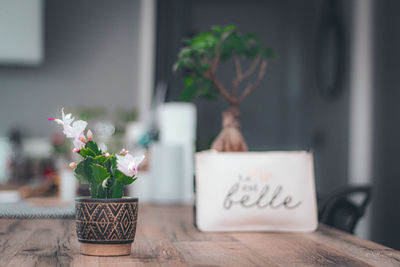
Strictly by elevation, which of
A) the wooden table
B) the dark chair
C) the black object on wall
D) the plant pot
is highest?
the black object on wall

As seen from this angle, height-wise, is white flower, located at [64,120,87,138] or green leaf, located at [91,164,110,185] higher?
white flower, located at [64,120,87,138]

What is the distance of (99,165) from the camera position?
0.83 metres

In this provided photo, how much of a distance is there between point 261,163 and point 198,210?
184mm

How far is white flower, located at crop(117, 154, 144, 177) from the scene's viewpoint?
823mm

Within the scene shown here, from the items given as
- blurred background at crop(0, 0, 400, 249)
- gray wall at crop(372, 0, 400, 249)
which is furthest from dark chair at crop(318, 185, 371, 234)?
gray wall at crop(372, 0, 400, 249)

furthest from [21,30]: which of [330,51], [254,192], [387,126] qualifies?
[254,192]

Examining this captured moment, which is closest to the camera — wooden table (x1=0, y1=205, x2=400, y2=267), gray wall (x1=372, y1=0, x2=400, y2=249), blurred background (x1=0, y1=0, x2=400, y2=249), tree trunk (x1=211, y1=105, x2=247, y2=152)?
wooden table (x1=0, y1=205, x2=400, y2=267)

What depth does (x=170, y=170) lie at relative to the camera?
1.84 metres

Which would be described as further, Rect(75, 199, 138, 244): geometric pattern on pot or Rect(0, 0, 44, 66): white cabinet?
Rect(0, 0, 44, 66): white cabinet

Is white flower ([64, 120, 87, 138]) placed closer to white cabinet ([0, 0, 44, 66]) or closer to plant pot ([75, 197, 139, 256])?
plant pot ([75, 197, 139, 256])

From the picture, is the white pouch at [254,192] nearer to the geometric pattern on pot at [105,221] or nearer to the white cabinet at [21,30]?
the geometric pattern on pot at [105,221]

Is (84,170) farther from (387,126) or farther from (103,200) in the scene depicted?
(387,126)

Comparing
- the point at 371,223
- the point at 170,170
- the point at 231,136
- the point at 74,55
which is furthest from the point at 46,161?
the point at 231,136

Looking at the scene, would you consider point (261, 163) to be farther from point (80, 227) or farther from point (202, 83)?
point (80, 227)
